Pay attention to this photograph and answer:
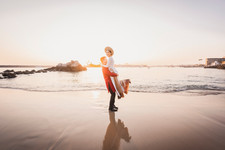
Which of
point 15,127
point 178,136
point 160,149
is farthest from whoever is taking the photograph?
point 15,127

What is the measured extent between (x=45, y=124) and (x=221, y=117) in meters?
5.66

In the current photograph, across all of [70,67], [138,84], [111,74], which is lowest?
[138,84]

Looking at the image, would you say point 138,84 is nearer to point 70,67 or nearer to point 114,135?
point 114,135

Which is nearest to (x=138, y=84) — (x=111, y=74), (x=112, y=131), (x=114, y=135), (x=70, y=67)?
(x=111, y=74)

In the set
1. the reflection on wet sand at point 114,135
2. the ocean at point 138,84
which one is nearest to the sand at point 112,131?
the reflection on wet sand at point 114,135

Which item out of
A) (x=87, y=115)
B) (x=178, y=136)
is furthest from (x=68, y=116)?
(x=178, y=136)

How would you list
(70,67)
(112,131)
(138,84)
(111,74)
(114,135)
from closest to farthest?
(114,135) → (112,131) → (111,74) → (138,84) → (70,67)

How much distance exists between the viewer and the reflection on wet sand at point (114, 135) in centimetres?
246

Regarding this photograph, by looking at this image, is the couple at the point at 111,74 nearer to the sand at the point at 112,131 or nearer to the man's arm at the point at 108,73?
the man's arm at the point at 108,73

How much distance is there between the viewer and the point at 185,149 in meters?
2.33

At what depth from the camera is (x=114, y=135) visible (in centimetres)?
288

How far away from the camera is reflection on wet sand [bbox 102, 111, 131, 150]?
2457 millimetres

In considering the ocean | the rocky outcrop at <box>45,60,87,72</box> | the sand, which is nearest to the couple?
the sand

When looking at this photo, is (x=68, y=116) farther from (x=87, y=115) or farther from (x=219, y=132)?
(x=219, y=132)
